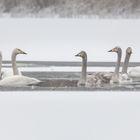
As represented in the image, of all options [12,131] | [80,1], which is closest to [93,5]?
[80,1]

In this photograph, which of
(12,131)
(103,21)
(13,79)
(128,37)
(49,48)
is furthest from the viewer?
(103,21)

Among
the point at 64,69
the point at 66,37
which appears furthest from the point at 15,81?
the point at 66,37

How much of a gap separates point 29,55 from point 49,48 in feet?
3.86

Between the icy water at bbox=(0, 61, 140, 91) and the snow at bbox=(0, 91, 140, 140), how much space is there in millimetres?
282

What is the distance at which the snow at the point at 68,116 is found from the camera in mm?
4770

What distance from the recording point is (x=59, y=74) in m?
6.66

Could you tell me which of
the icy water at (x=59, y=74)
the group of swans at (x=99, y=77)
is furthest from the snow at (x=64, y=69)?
the group of swans at (x=99, y=77)

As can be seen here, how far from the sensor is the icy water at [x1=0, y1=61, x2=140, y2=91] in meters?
5.64

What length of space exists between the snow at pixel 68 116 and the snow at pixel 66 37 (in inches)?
137

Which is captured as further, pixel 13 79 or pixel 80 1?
pixel 80 1

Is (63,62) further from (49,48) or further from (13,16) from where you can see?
(13,16)

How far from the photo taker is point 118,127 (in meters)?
4.88

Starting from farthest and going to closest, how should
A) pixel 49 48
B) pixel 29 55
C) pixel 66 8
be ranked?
pixel 66 8 < pixel 49 48 < pixel 29 55

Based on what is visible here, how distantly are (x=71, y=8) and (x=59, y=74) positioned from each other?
29.4 ft
